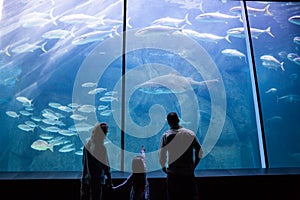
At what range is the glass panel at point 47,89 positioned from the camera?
6.17 meters

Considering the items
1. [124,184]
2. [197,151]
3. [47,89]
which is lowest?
[124,184]

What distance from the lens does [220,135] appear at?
8.39m

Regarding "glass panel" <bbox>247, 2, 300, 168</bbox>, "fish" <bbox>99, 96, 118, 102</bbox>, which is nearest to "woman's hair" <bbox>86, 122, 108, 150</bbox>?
"fish" <bbox>99, 96, 118, 102</bbox>

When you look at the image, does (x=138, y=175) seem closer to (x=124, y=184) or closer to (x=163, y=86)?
(x=124, y=184)

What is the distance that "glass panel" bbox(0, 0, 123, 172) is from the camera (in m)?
6.17

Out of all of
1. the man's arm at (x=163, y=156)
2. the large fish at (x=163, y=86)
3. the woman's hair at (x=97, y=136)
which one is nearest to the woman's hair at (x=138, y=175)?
the man's arm at (x=163, y=156)

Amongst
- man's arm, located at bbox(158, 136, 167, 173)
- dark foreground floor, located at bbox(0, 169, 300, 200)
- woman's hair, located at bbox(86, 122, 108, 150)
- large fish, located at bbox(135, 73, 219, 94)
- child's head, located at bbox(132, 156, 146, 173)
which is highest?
large fish, located at bbox(135, 73, 219, 94)

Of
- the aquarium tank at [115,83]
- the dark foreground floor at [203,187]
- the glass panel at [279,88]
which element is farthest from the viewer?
the glass panel at [279,88]

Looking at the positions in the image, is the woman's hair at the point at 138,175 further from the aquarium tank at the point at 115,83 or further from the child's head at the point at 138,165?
the aquarium tank at the point at 115,83

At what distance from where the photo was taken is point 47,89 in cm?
759

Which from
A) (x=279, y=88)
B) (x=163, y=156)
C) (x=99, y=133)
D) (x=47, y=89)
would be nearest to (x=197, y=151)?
(x=163, y=156)

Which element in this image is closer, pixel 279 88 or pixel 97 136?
pixel 97 136

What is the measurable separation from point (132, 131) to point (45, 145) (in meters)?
3.37

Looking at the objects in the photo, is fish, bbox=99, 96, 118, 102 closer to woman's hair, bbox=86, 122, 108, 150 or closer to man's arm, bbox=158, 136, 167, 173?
woman's hair, bbox=86, 122, 108, 150
